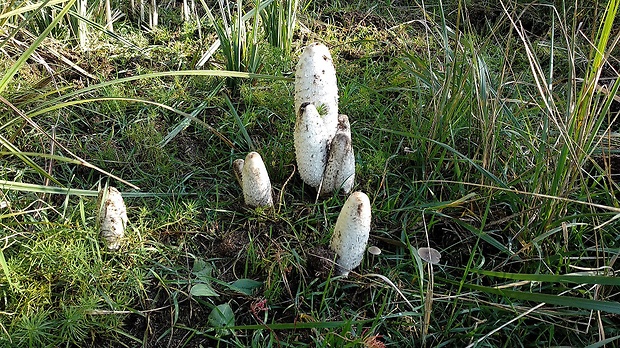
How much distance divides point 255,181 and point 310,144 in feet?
0.86

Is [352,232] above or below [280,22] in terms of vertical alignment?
below

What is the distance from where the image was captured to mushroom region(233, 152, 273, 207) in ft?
7.06

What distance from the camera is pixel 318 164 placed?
234 centimetres

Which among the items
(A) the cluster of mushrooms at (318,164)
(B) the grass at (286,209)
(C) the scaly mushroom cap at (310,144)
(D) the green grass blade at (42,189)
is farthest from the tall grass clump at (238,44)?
(D) the green grass blade at (42,189)

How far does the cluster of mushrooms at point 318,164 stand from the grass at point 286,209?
0.07m

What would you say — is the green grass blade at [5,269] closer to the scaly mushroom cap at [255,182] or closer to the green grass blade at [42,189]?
the green grass blade at [42,189]

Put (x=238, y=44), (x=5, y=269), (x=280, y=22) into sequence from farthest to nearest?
(x=280, y=22), (x=238, y=44), (x=5, y=269)

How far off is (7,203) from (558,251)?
2.10 meters

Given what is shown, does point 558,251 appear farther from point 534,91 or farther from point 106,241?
point 106,241

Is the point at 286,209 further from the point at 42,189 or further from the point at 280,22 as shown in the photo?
the point at 280,22

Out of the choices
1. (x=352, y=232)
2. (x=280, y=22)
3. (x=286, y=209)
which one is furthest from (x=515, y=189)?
(x=280, y=22)

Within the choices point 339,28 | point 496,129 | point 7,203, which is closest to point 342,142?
point 496,129

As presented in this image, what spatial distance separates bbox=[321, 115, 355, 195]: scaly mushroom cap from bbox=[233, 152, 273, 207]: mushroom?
0.84ft

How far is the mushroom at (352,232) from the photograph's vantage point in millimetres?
1919
